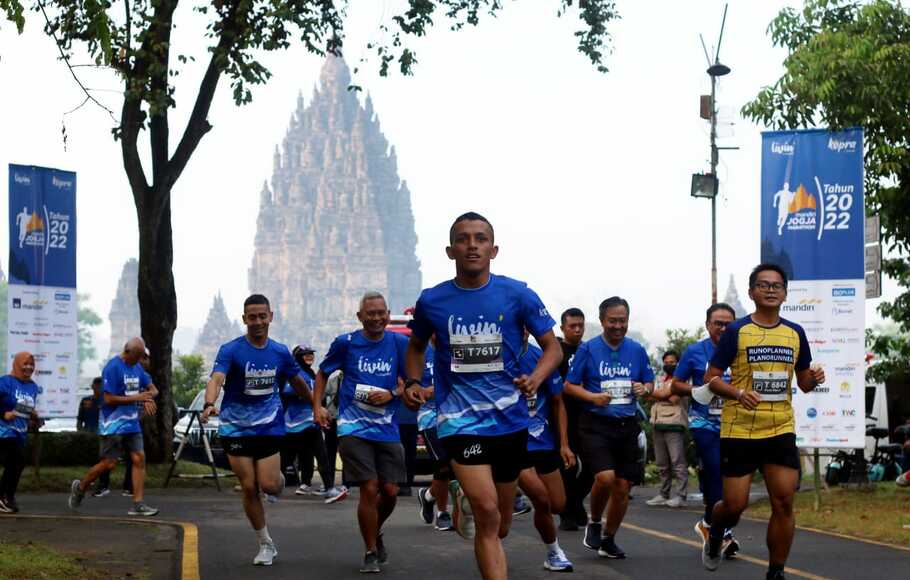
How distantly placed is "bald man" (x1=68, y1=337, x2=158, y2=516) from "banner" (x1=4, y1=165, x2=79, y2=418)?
15.9 feet

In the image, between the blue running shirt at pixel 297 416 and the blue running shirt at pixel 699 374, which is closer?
the blue running shirt at pixel 699 374

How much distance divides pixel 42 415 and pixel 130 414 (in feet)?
17.3

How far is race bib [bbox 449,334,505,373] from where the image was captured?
8031mm

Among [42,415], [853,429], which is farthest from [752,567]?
[42,415]

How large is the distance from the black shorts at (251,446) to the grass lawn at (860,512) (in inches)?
206

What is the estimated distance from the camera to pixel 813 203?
16297 mm

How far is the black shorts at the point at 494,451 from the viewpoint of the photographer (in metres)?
7.91

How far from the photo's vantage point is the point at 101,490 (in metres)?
20.4

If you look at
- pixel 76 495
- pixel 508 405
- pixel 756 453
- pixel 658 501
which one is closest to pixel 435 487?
pixel 76 495

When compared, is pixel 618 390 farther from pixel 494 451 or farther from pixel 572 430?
pixel 494 451

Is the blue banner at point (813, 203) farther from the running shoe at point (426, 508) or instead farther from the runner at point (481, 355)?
the runner at point (481, 355)

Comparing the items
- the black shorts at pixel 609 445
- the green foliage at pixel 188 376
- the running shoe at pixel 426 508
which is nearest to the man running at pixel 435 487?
the running shoe at pixel 426 508

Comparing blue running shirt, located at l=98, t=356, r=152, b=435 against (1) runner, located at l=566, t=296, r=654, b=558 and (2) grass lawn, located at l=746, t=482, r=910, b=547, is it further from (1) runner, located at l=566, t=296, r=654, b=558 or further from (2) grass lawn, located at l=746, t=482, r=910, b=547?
(2) grass lawn, located at l=746, t=482, r=910, b=547

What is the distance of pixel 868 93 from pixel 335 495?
7.82 m
